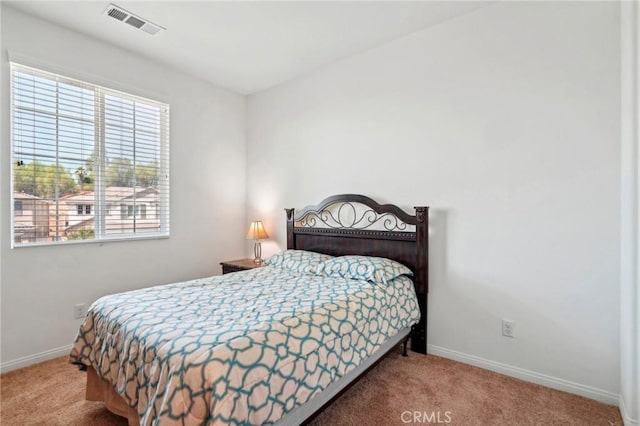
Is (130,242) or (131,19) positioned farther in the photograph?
(130,242)

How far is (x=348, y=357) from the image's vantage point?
5.65ft

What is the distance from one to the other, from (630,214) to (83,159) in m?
3.94

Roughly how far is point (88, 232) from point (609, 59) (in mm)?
4107

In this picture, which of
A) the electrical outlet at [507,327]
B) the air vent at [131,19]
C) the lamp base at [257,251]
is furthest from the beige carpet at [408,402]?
the air vent at [131,19]

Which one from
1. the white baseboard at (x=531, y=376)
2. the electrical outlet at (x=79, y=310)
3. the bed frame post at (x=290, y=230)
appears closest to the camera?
the white baseboard at (x=531, y=376)

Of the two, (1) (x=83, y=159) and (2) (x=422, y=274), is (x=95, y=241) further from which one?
(2) (x=422, y=274)

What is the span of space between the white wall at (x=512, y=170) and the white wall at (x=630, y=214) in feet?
0.31

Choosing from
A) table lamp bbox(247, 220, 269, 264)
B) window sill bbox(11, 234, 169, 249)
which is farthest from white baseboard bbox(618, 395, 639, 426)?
window sill bbox(11, 234, 169, 249)

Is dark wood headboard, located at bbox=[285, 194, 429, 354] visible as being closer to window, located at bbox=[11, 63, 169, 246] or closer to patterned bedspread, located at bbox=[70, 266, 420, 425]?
patterned bedspread, located at bbox=[70, 266, 420, 425]

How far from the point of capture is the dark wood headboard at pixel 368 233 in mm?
2568

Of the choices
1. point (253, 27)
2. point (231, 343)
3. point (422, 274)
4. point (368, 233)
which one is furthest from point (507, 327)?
point (253, 27)

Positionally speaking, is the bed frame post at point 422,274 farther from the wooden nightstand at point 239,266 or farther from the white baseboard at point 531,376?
the wooden nightstand at point 239,266

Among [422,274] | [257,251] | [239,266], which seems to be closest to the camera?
[422,274]

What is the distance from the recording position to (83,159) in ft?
8.86
